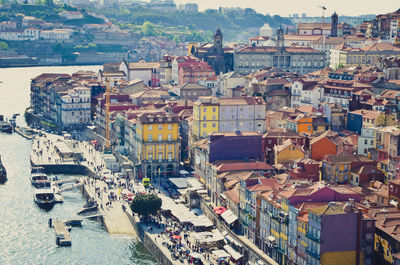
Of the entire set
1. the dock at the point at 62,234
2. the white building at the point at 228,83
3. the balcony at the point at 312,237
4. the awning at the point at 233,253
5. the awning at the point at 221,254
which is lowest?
the dock at the point at 62,234

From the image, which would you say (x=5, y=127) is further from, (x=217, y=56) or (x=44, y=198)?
(x=44, y=198)

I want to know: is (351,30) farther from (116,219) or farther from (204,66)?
(116,219)

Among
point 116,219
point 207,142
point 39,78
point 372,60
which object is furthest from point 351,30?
point 116,219

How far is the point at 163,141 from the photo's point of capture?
224 feet

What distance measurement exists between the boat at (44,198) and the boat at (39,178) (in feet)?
5.77

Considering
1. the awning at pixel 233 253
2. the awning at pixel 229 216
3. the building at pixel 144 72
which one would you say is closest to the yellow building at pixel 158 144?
the awning at pixel 229 216

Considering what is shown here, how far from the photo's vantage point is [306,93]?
8119 centimetres

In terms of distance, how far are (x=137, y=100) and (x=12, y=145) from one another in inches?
539

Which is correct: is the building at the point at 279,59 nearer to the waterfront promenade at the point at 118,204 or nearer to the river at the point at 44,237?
the waterfront promenade at the point at 118,204

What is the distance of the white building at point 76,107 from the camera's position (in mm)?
92688

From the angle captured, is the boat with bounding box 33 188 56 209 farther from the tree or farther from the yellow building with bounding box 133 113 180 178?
the tree

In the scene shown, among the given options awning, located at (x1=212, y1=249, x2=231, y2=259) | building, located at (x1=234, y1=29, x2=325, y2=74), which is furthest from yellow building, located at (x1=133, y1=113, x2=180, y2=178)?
building, located at (x1=234, y1=29, x2=325, y2=74)

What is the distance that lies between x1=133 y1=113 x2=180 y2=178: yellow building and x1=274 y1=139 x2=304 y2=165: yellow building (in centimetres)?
1057

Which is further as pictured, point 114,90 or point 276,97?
point 114,90
